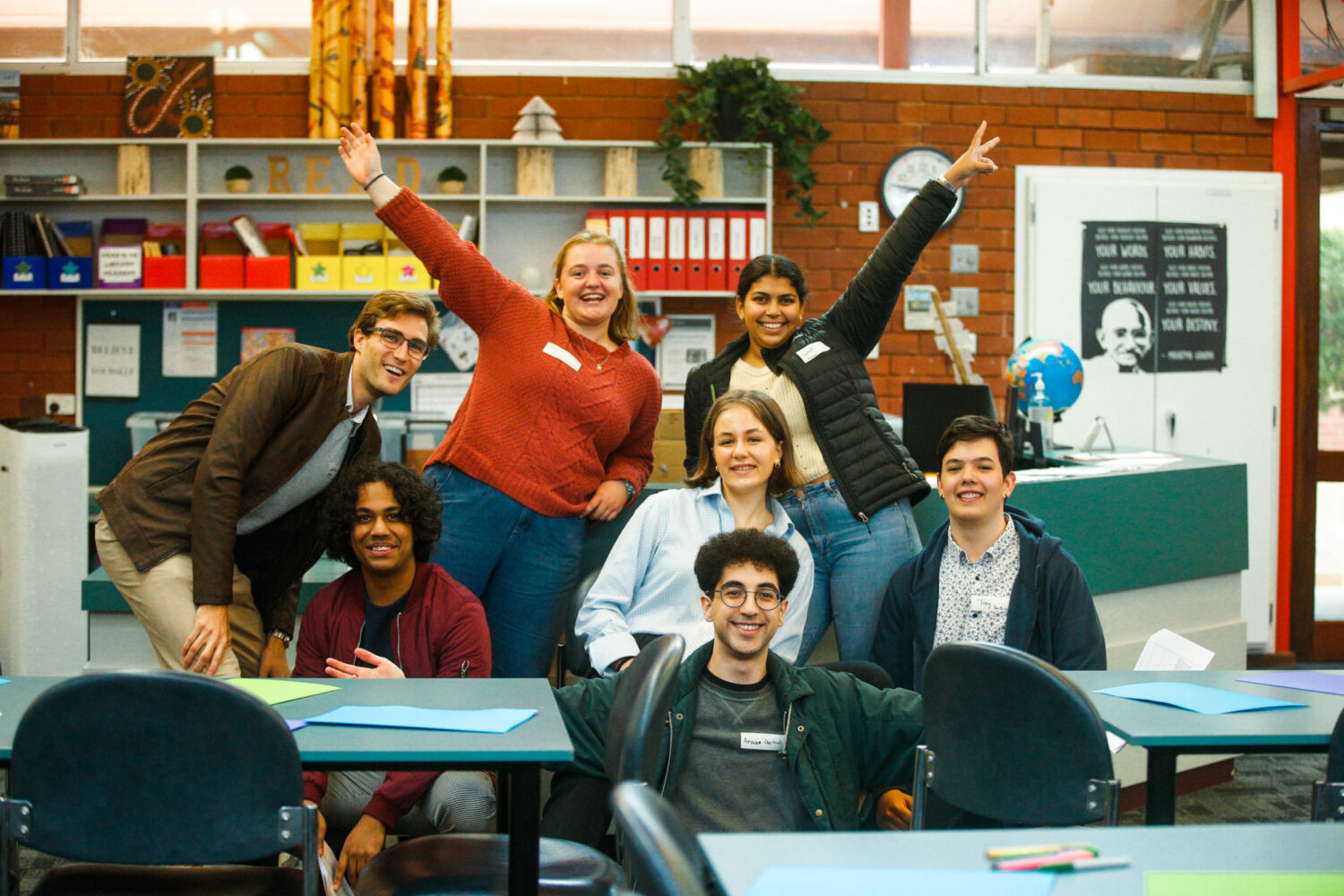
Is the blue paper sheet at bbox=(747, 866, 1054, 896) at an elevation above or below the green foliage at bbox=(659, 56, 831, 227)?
below

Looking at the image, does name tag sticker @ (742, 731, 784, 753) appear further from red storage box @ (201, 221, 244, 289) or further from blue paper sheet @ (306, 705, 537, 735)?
red storage box @ (201, 221, 244, 289)

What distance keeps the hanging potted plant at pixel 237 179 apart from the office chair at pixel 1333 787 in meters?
4.36

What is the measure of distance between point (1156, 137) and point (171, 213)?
4.39 m

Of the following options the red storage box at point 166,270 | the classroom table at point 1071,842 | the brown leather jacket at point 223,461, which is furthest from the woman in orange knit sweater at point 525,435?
the red storage box at point 166,270

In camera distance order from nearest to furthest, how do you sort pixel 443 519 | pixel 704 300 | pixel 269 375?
pixel 269 375 < pixel 443 519 < pixel 704 300

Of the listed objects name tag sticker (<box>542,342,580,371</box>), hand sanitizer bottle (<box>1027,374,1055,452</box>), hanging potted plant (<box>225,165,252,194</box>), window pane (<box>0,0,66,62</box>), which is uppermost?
window pane (<box>0,0,66,62</box>)

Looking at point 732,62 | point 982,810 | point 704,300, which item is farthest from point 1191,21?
point 982,810

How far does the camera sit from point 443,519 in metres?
2.64

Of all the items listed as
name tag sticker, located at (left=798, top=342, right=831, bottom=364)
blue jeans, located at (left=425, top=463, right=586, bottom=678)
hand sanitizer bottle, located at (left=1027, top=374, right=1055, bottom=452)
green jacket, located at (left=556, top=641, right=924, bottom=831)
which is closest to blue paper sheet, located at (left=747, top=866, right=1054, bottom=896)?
green jacket, located at (left=556, top=641, right=924, bottom=831)

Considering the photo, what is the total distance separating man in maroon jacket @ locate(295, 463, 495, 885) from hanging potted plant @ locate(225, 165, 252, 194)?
2773 mm

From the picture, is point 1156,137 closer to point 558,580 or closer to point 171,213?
point 558,580

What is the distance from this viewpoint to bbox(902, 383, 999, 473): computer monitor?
3574 mm

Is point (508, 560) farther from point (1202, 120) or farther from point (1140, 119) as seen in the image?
point (1202, 120)

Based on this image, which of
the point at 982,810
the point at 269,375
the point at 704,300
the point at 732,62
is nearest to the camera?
the point at 982,810
